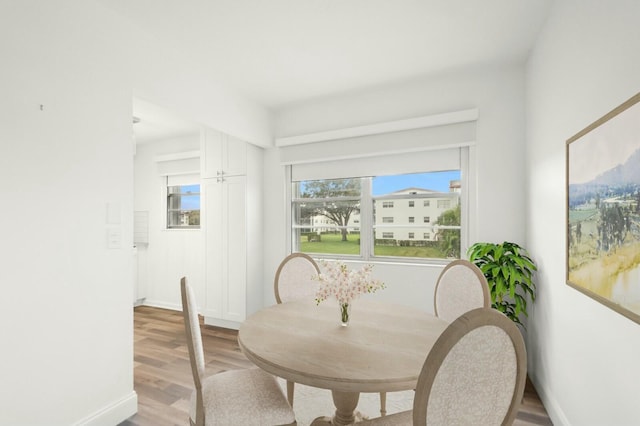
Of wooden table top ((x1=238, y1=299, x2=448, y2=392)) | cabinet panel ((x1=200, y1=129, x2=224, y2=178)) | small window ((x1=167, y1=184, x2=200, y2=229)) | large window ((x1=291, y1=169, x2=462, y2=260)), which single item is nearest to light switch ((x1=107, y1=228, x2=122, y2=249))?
wooden table top ((x1=238, y1=299, x2=448, y2=392))

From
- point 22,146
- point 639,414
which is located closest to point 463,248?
point 639,414

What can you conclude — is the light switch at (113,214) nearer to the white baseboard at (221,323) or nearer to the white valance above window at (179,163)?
Answer: the white baseboard at (221,323)

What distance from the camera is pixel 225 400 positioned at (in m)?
1.47

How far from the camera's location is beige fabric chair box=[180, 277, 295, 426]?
1.39 meters

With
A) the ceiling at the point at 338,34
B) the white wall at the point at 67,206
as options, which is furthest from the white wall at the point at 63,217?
the ceiling at the point at 338,34

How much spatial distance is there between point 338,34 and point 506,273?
87.5 inches

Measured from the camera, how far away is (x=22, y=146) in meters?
1.69

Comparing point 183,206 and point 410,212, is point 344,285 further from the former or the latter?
A: point 183,206

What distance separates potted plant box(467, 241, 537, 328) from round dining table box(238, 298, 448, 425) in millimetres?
947

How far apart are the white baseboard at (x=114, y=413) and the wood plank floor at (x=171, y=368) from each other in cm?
5


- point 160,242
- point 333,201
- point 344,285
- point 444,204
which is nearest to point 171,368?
point 344,285

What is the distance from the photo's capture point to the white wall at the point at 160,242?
4.91 meters

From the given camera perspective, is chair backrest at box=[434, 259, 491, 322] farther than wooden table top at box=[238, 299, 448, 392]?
Yes

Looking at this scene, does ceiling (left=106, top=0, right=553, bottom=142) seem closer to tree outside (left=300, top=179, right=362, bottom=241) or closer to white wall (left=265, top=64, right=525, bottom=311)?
white wall (left=265, top=64, right=525, bottom=311)
